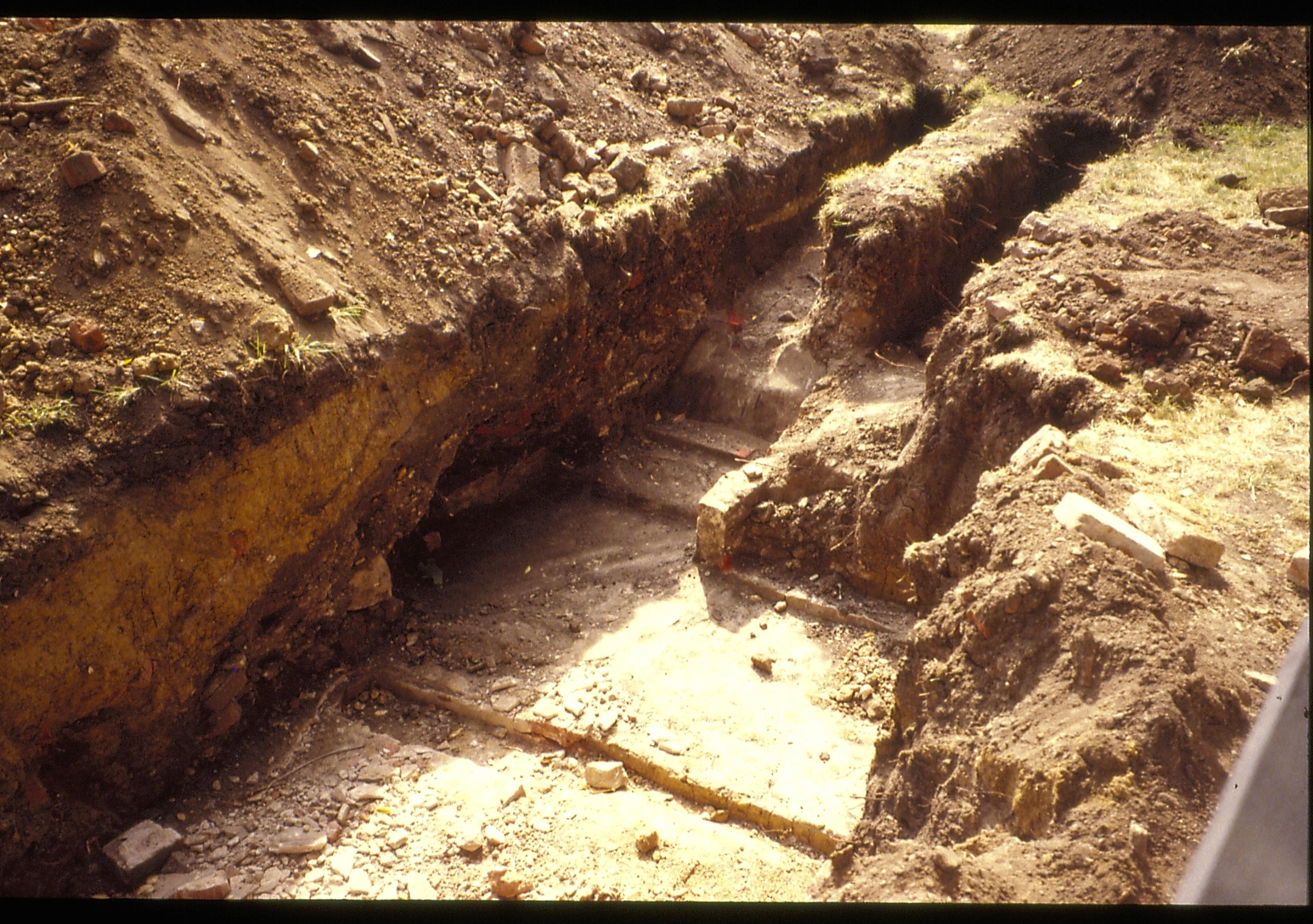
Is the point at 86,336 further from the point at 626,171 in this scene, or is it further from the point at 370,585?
the point at 626,171

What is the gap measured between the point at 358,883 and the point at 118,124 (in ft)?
14.3

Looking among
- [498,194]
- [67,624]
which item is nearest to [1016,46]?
[498,194]

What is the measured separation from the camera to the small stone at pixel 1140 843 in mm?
2402

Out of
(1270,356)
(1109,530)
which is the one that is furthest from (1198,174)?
(1109,530)

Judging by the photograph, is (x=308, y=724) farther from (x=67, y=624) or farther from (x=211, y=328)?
(x=211, y=328)

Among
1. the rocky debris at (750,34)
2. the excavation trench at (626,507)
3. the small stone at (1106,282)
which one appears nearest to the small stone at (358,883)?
the excavation trench at (626,507)

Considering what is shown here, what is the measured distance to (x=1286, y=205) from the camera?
5262mm

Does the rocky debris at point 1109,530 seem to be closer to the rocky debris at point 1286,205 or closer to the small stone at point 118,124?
the rocky debris at point 1286,205

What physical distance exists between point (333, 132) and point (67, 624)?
362 centimetres

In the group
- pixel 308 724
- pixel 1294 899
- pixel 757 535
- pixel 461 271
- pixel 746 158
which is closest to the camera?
pixel 1294 899

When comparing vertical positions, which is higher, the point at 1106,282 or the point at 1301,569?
the point at 1106,282

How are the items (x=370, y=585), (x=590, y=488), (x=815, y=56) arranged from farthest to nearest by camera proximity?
(x=815, y=56) → (x=590, y=488) → (x=370, y=585)

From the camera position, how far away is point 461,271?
5.81 metres

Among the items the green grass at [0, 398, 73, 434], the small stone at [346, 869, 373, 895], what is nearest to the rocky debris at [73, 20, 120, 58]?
the green grass at [0, 398, 73, 434]
